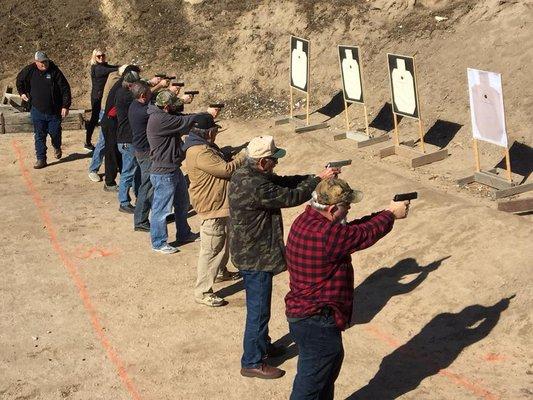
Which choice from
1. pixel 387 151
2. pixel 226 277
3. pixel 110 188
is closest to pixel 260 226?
pixel 226 277

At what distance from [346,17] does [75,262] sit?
9725mm

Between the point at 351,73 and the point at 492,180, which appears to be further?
the point at 351,73

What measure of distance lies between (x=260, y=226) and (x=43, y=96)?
347 inches

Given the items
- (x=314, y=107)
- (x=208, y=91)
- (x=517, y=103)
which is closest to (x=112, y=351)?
(x=517, y=103)

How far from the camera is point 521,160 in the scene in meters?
13.5

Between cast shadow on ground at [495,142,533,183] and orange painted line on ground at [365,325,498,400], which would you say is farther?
cast shadow on ground at [495,142,533,183]

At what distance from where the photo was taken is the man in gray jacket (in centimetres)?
1116

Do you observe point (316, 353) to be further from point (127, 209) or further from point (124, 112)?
point (127, 209)

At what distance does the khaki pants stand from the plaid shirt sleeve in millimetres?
3304

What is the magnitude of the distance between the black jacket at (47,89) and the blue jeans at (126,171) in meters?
2.83

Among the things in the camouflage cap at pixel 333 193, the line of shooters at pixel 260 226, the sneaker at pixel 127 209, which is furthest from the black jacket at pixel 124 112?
the camouflage cap at pixel 333 193

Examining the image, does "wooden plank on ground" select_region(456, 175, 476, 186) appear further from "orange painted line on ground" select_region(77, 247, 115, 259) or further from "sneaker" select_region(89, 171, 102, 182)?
"sneaker" select_region(89, 171, 102, 182)

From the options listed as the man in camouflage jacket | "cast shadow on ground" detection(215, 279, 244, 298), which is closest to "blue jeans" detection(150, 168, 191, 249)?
"cast shadow on ground" detection(215, 279, 244, 298)

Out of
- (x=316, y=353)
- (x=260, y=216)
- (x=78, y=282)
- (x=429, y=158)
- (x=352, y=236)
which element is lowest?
(x=78, y=282)
